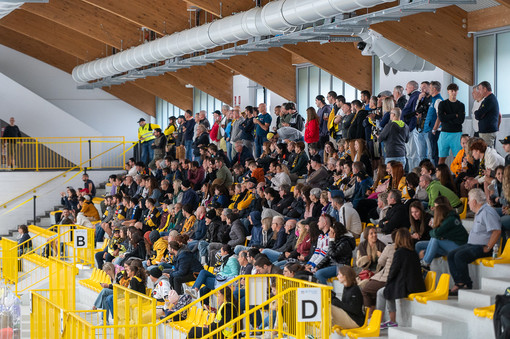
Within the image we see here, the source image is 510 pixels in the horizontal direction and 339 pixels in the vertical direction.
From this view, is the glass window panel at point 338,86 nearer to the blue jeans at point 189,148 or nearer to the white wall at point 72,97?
the blue jeans at point 189,148

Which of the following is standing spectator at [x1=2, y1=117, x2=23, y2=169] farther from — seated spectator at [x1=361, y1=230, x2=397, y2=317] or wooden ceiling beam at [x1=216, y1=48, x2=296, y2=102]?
seated spectator at [x1=361, y1=230, x2=397, y2=317]

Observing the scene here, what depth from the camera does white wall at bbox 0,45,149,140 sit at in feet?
105

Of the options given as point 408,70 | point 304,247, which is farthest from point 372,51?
point 304,247

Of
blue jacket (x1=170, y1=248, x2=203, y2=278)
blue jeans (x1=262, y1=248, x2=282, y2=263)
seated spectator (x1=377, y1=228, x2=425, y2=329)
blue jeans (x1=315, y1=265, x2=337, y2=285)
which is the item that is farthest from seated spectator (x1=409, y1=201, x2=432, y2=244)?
blue jacket (x1=170, y1=248, x2=203, y2=278)

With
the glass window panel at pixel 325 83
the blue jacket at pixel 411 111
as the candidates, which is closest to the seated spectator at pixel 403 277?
the blue jacket at pixel 411 111

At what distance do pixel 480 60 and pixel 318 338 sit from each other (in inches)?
284

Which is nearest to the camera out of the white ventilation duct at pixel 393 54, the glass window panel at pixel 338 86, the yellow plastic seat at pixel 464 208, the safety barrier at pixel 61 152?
the yellow plastic seat at pixel 464 208

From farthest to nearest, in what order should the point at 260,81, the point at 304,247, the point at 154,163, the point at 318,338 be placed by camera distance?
1. the point at 154,163
2. the point at 260,81
3. the point at 304,247
4. the point at 318,338

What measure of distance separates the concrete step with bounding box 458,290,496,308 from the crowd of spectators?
21cm

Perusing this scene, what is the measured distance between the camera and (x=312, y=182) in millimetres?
14773

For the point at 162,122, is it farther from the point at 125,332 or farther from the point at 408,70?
the point at 125,332

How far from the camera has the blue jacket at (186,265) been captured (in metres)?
13.7

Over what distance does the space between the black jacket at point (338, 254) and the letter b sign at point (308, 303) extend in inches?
97.5

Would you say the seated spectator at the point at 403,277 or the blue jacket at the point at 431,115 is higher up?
the blue jacket at the point at 431,115
